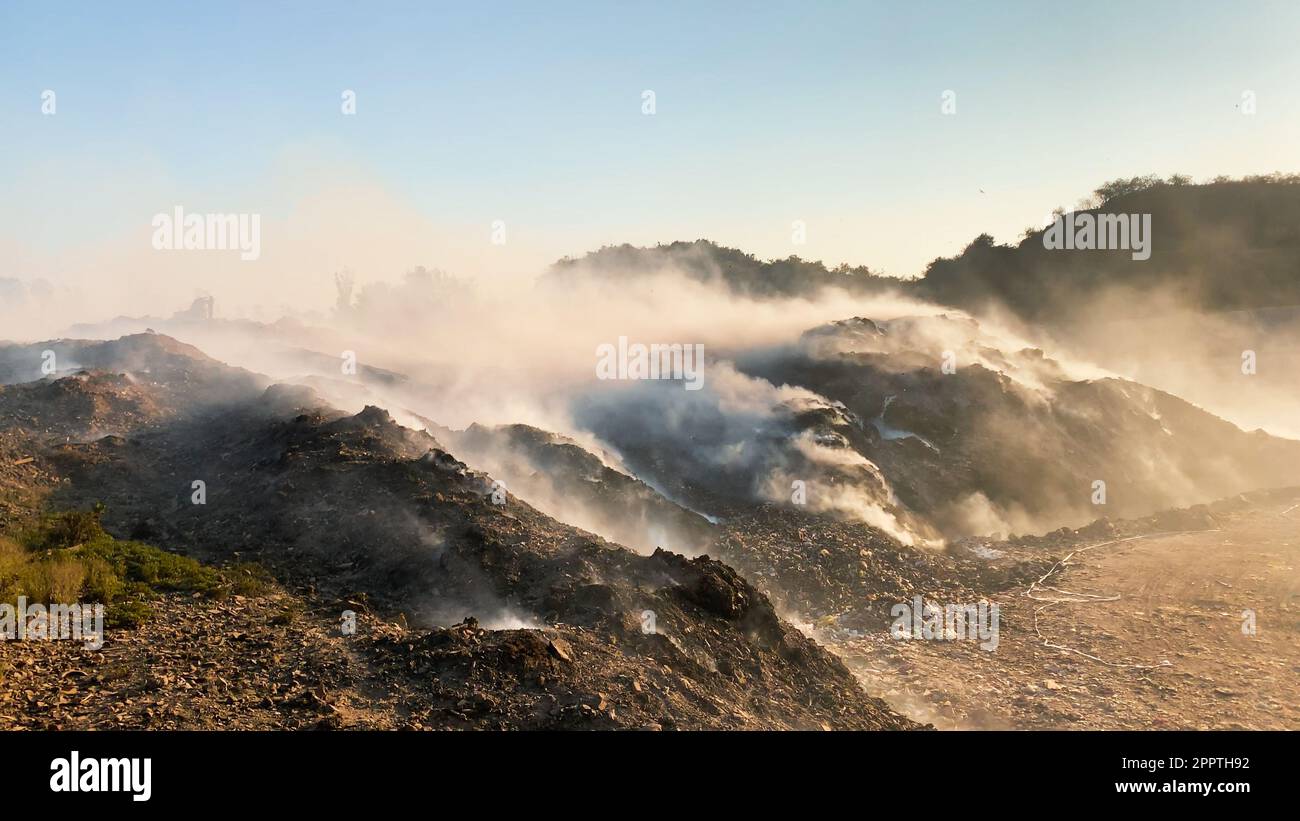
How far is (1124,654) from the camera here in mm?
17469

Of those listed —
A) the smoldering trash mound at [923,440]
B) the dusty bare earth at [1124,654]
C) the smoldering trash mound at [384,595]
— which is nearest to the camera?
the smoldering trash mound at [384,595]

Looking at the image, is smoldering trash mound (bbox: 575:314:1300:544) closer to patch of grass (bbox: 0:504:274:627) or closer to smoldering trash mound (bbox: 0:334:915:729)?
smoldering trash mound (bbox: 0:334:915:729)

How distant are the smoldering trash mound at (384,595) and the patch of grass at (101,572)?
57 cm

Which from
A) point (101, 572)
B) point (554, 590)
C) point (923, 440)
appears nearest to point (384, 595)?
point (554, 590)

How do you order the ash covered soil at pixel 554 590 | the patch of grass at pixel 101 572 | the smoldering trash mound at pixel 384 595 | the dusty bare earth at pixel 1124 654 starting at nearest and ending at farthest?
1. the smoldering trash mound at pixel 384 595
2. the ash covered soil at pixel 554 590
3. the patch of grass at pixel 101 572
4. the dusty bare earth at pixel 1124 654

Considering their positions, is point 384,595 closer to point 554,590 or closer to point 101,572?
point 554,590

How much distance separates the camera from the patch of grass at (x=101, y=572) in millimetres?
12117

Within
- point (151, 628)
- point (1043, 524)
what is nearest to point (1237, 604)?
point (1043, 524)

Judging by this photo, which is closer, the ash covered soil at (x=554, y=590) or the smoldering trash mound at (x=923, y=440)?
the ash covered soil at (x=554, y=590)

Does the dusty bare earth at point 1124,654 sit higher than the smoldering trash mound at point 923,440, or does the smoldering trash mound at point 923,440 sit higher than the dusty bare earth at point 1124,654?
the smoldering trash mound at point 923,440

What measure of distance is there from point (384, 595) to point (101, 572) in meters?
5.05

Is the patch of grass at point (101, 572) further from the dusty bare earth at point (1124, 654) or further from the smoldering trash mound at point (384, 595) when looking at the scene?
the dusty bare earth at point (1124, 654)

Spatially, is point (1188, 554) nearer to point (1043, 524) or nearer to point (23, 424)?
point (1043, 524)

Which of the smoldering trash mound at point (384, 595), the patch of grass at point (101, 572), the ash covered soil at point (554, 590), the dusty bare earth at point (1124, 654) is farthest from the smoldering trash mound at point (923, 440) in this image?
the patch of grass at point (101, 572)
